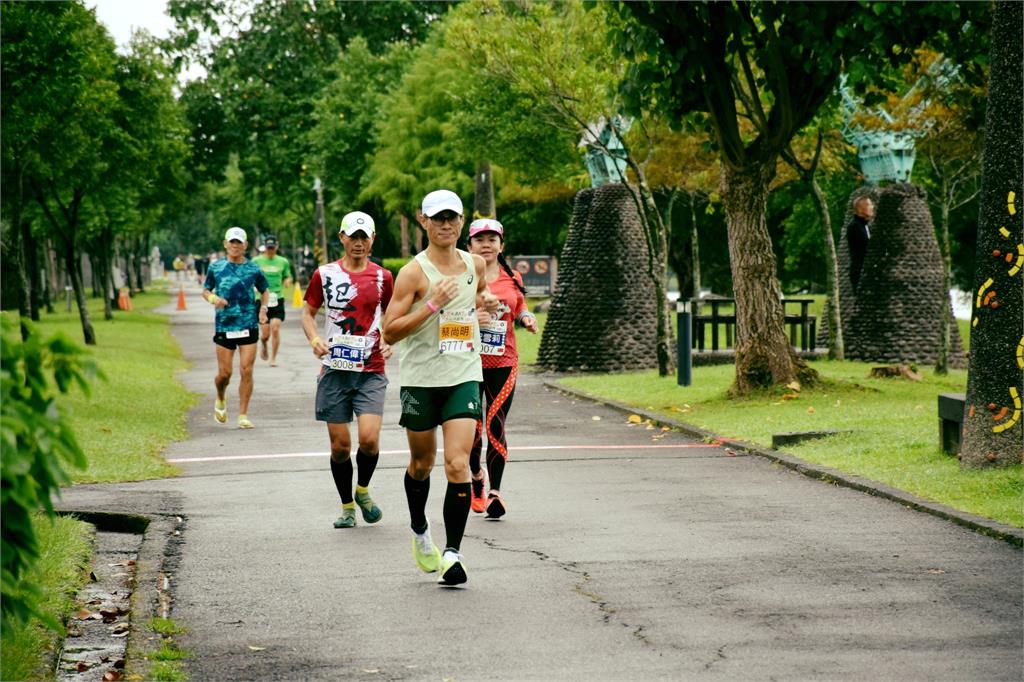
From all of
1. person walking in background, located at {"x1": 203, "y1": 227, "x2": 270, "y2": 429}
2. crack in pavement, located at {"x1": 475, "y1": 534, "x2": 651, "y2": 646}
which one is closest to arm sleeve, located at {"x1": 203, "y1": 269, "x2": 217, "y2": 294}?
person walking in background, located at {"x1": 203, "y1": 227, "x2": 270, "y2": 429}

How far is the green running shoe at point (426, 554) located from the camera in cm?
797

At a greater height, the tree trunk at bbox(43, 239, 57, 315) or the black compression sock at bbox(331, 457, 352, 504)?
the tree trunk at bbox(43, 239, 57, 315)

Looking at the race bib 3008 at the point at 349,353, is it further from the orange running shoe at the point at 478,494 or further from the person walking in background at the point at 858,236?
the person walking in background at the point at 858,236

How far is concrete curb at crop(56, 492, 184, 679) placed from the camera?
638cm

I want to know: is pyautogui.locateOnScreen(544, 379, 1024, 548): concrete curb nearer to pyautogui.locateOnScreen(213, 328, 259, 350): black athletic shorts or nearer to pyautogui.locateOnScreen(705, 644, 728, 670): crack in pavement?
pyautogui.locateOnScreen(705, 644, 728, 670): crack in pavement

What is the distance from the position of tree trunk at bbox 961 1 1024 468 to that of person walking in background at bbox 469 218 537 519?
333cm

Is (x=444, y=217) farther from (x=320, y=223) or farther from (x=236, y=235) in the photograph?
(x=320, y=223)

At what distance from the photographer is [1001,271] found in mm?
10812

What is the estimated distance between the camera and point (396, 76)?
51000mm

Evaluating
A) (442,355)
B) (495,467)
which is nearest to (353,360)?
(495,467)

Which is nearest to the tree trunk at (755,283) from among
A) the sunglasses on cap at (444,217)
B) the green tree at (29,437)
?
the sunglasses on cap at (444,217)

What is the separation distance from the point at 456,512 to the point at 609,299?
53.6ft

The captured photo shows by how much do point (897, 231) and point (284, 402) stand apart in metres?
10.2

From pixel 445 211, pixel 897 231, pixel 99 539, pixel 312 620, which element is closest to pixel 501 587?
pixel 312 620
